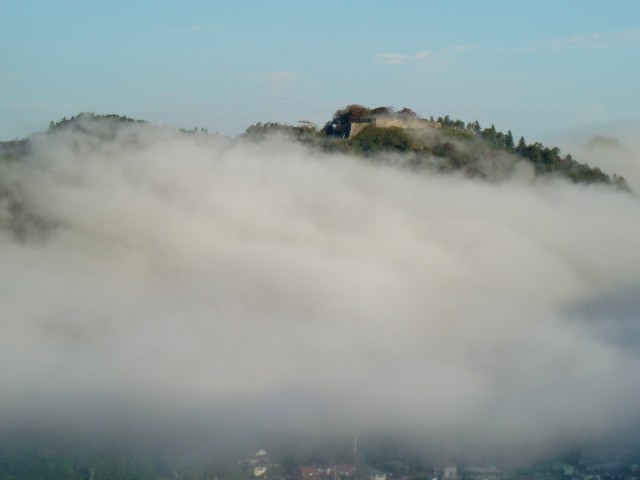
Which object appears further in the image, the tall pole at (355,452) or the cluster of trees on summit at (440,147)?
the cluster of trees on summit at (440,147)

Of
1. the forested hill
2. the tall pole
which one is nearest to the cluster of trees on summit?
the forested hill

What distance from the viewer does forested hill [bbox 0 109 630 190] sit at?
19.4 m

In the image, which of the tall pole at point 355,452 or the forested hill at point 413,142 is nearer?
the tall pole at point 355,452

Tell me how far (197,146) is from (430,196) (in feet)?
12.3

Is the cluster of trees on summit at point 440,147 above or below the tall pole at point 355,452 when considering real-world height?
above

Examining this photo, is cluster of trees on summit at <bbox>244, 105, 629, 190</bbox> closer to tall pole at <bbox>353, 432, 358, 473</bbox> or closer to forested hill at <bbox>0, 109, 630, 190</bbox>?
forested hill at <bbox>0, 109, 630, 190</bbox>

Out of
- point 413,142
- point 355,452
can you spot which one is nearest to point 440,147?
point 413,142

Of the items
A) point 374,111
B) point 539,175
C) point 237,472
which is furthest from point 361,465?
point 374,111

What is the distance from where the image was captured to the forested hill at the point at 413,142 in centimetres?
1942

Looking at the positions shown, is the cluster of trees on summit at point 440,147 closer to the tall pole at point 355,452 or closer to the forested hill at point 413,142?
the forested hill at point 413,142

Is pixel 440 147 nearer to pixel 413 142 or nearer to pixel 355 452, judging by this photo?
pixel 413 142

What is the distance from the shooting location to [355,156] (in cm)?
1977

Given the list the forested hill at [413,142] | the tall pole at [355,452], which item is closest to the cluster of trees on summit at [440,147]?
the forested hill at [413,142]

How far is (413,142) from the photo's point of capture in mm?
20938
